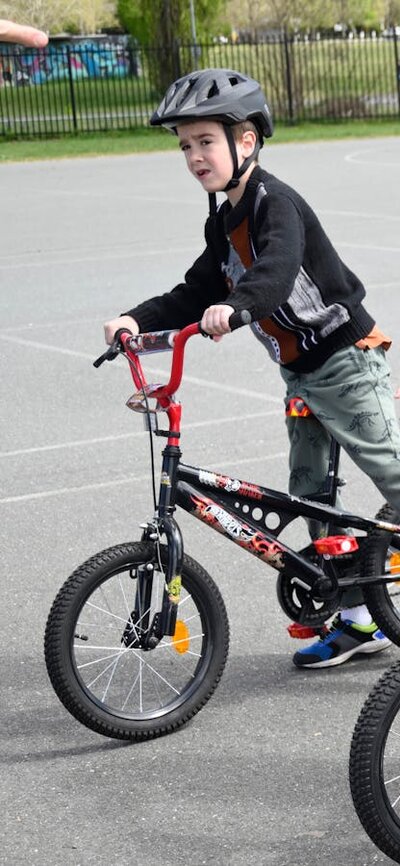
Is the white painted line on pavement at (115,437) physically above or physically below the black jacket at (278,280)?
below

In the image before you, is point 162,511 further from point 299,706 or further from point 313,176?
point 313,176

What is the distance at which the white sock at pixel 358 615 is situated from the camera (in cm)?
470

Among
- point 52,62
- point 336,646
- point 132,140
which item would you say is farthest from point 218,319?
point 52,62

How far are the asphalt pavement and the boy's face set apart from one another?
1566mm

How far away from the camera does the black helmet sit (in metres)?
3.99

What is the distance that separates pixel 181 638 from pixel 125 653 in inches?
15.5

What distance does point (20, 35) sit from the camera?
3086mm

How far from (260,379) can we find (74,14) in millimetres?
50176

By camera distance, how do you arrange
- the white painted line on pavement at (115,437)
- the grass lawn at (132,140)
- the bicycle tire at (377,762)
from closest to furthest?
1. the bicycle tire at (377,762)
2. the white painted line on pavement at (115,437)
3. the grass lawn at (132,140)

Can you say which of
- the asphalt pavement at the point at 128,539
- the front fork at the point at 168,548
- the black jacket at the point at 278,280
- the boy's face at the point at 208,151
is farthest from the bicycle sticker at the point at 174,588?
the boy's face at the point at 208,151

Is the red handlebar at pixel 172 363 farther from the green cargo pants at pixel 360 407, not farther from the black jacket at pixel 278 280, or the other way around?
the green cargo pants at pixel 360 407

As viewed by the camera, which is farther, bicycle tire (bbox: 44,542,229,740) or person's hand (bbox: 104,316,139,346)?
person's hand (bbox: 104,316,139,346)

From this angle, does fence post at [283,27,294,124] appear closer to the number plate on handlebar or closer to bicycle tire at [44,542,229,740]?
bicycle tire at [44,542,229,740]

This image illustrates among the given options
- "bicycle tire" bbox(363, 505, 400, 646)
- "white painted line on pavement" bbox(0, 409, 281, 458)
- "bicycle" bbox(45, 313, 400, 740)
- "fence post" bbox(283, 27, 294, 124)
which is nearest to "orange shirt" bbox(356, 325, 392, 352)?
"bicycle" bbox(45, 313, 400, 740)
